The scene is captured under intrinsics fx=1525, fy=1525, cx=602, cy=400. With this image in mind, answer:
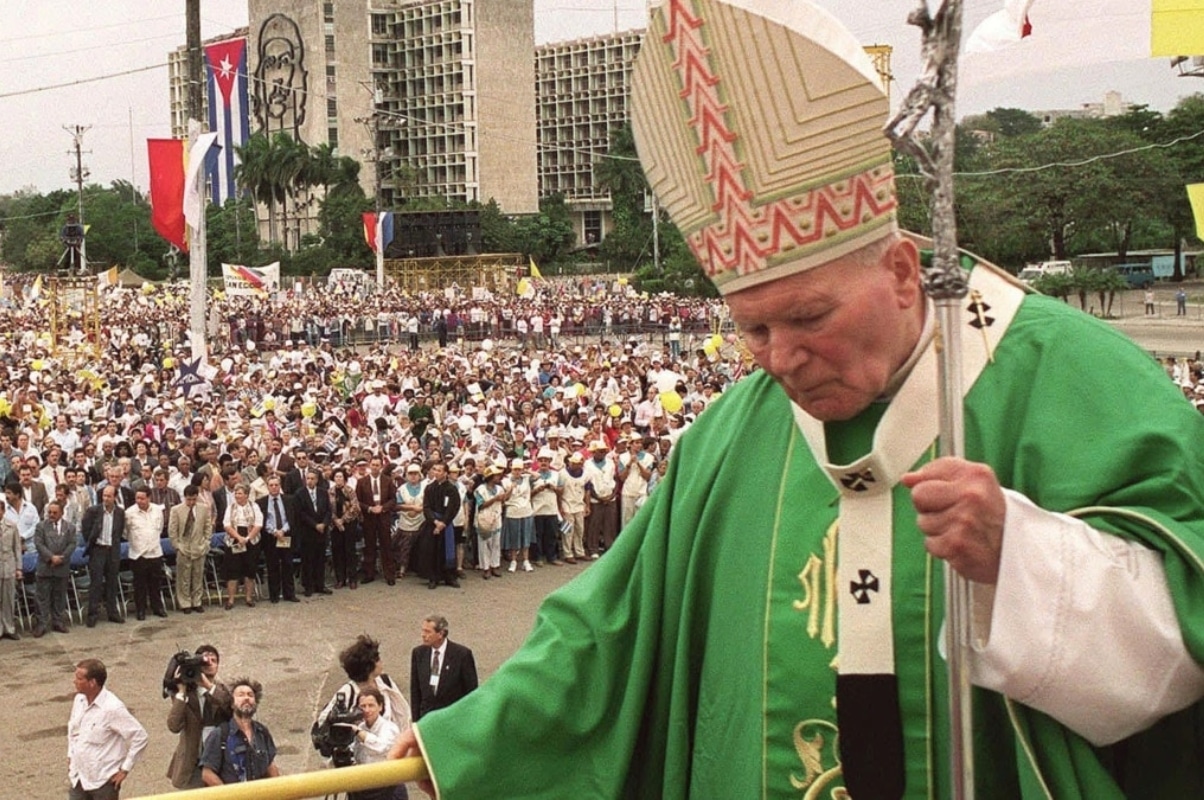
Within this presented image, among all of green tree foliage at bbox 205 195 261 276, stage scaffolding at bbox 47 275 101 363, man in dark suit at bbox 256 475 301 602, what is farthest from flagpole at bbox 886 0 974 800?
green tree foliage at bbox 205 195 261 276

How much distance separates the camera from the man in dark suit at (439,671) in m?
8.53

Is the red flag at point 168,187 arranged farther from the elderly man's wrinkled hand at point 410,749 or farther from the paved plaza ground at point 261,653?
the elderly man's wrinkled hand at point 410,749

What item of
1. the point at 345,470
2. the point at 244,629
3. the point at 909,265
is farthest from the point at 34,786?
the point at 909,265

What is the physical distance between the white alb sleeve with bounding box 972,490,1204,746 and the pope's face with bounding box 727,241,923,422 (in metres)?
0.40

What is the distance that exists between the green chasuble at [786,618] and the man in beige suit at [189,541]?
11.4m

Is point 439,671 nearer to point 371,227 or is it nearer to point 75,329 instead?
point 75,329

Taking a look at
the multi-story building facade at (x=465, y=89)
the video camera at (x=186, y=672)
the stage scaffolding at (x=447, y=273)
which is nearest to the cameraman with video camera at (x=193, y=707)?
the video camera at (x=186, y=672)

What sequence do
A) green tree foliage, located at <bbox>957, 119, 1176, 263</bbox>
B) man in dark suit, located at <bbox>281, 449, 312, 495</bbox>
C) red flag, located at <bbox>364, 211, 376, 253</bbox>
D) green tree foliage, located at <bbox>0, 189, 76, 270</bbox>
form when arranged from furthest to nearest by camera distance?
green tree foliage, located at <bbox>0, 189, 76, 270</bbox>
red flag, located at <bbox>364, 211, 376, 253</bbox>
green tree foliage, located at <bbox>957, 119, 1176, 263</bbox>
man in dark suit, located at <bbox>281, 449, 312, 495</bbox>

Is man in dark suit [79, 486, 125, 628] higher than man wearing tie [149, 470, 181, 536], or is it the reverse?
man wearing tie [149, 470, 181, 536]

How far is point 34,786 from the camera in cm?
941

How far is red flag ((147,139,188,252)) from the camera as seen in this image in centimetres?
2266

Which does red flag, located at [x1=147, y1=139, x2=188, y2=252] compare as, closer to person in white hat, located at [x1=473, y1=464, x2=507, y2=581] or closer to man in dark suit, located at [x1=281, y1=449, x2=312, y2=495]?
man in dark suit, located at [x1=281, y1=449, x2=312, y2=495]

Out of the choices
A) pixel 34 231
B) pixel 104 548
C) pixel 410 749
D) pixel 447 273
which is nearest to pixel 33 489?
pixel 104 548

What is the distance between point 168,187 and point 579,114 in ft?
313
